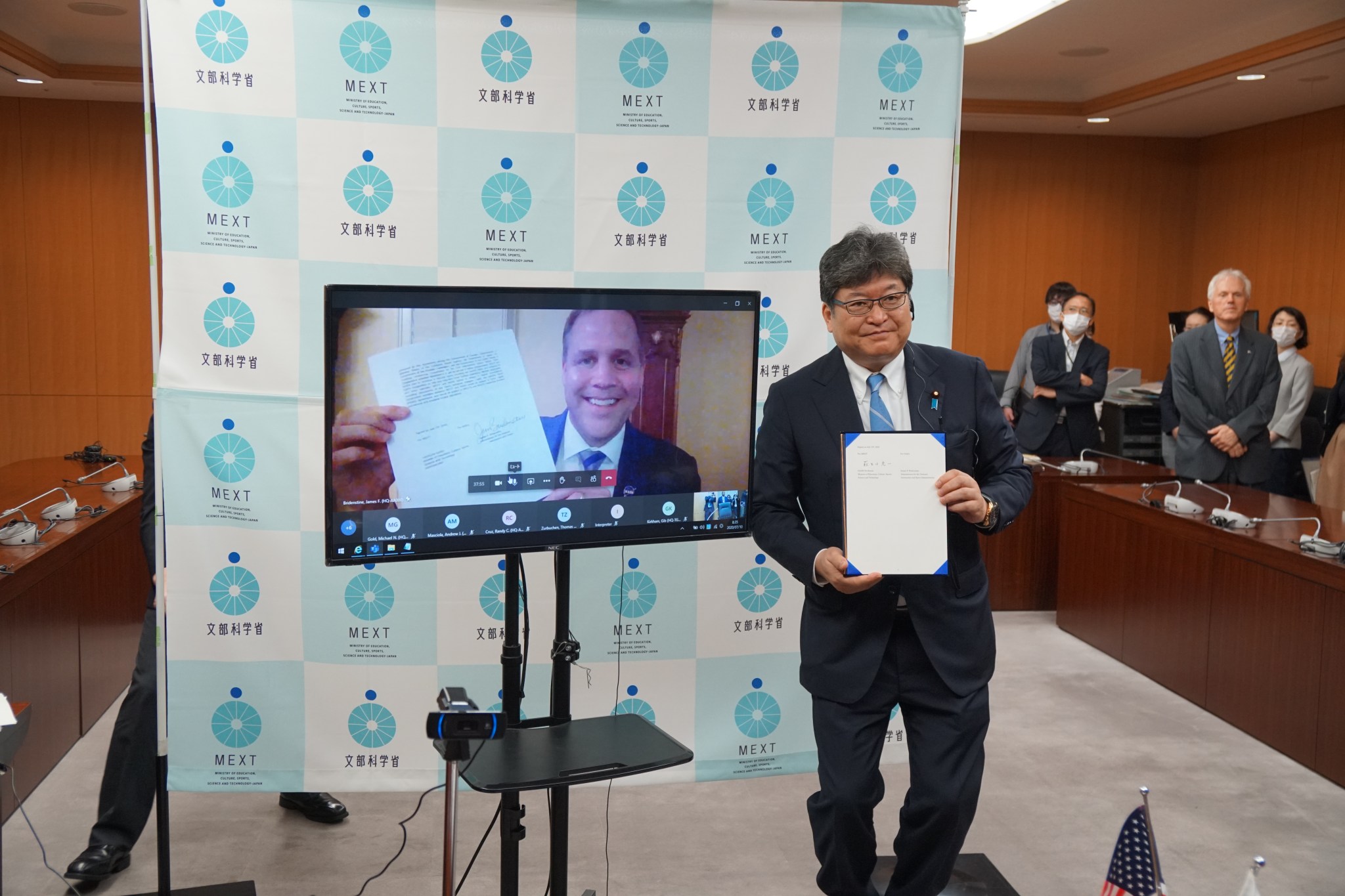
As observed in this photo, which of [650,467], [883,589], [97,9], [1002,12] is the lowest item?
[883,589]

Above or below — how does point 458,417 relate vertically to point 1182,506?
above

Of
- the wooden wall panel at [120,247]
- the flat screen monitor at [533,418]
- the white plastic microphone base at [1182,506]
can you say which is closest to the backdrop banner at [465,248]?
the flat screen monitor at [533,418]

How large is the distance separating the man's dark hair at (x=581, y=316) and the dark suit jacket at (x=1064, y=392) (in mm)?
4939

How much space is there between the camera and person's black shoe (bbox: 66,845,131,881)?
9.89 feet

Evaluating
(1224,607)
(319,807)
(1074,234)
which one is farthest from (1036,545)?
(1074,234)

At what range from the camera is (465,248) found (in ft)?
9.75

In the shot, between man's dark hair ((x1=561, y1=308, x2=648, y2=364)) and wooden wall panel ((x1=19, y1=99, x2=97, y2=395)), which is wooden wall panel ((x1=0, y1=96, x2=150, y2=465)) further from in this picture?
man's dark hair ((x1=561, y1=308, x2=648, y2=364))

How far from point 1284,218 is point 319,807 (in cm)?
937

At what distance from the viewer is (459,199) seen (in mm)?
2949

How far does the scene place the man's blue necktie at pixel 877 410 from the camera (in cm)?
243

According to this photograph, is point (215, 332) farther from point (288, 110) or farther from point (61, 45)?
point (61, 45)

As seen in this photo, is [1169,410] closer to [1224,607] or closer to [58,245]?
[1224,607]

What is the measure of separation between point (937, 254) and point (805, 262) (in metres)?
0.40

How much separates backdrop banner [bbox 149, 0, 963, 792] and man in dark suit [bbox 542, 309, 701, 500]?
84 centimetres
